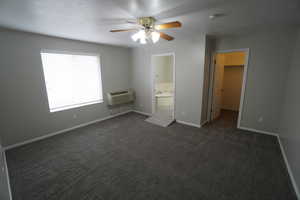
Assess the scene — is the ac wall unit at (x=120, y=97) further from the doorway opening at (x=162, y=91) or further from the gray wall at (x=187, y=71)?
the gray wall at (x=187, y=71)

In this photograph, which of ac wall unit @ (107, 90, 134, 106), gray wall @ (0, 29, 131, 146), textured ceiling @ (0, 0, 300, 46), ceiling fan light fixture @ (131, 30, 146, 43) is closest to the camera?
textured ceiling @ (0, 0, 300, 46)

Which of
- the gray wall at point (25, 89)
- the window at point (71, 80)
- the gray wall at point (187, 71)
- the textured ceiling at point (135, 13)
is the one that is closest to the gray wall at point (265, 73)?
the textured ceiling at point (135, 13)

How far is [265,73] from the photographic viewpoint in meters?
3.08

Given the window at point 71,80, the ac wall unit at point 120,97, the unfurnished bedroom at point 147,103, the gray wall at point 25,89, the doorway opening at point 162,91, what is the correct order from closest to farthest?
the unfurnished bedroom at point 147,103, the gray wall at point 25,89, the window at point 71,80, the doorway opening at point 162,91, the ac wall unit at point 120,97

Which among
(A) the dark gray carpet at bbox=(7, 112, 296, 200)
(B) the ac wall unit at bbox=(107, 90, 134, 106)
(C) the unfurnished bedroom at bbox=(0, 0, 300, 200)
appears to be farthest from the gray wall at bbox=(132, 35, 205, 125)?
(B) the ac wall unit at bbox=(107, 90, 134, 106)

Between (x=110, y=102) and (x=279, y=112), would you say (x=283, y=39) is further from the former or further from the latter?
(x=110, y=102)

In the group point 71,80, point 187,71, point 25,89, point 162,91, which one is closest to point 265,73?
point 187,71

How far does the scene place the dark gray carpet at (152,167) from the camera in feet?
5.73

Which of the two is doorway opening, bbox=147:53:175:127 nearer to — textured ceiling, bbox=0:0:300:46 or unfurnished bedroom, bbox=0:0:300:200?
unfurnished bedroom, bbox=0:0:300:200

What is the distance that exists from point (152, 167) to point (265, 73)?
3390mm

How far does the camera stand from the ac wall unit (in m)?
4.48

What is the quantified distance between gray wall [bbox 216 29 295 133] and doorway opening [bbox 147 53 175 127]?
1.96 m

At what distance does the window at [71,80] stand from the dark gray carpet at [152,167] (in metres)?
1.02

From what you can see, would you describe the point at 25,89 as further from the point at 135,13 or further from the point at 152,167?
the point at 152,167
